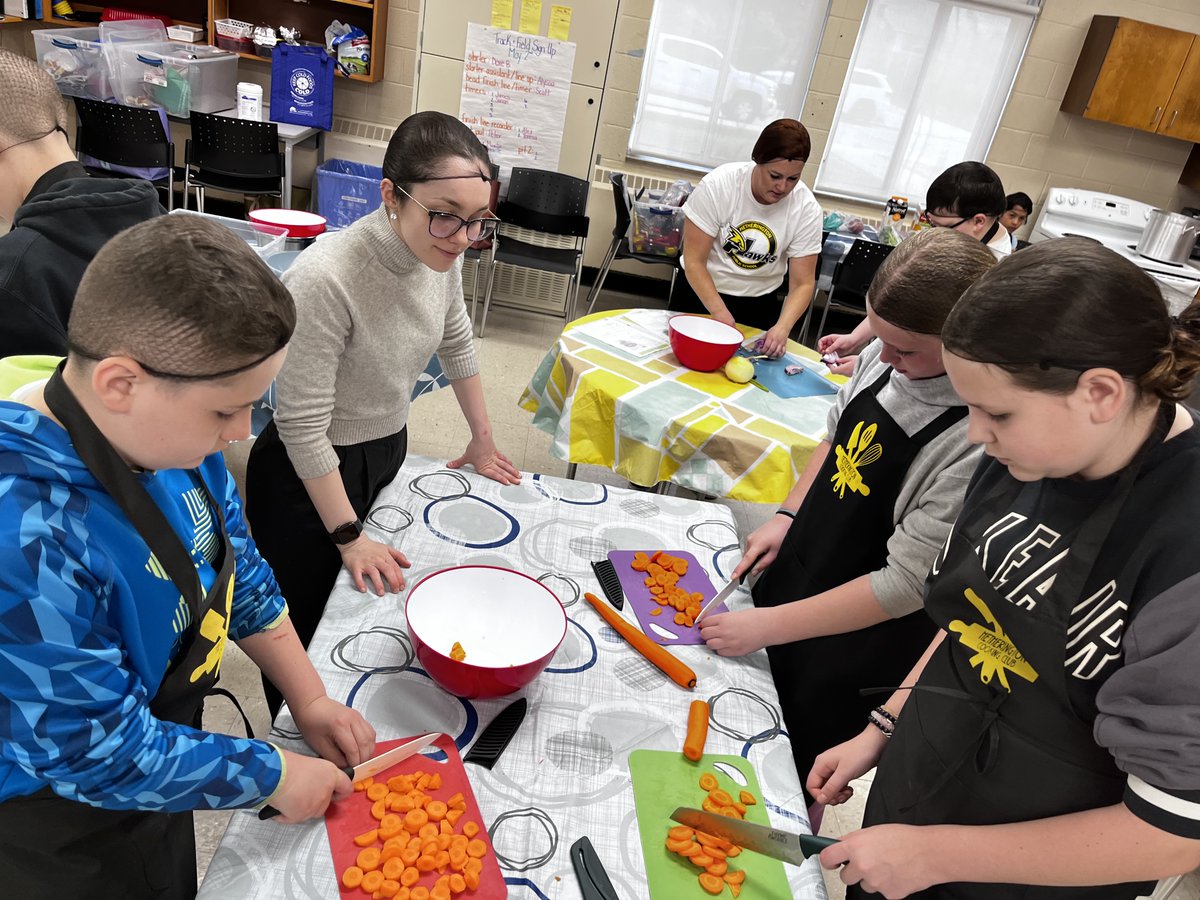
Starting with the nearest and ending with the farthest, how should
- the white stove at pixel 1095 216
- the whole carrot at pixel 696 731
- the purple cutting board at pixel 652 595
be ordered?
the whole carrot at pixel 696 731 → the purple cutting board at pixel 652 595 → the white stove at pixel 1095 216

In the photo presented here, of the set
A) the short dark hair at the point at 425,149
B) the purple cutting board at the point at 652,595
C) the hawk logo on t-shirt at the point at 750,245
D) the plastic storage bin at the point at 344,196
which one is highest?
the short dark hair at the point at 425,149

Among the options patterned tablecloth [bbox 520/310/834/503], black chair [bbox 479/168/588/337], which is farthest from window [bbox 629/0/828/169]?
patterned tablecloth [bbox 520/310/834/503]

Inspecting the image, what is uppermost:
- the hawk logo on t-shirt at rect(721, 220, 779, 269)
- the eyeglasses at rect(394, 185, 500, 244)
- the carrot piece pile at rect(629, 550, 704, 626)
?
the eyeglasses at rect(394, 185, 500, 244)

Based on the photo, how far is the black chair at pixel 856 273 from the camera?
4371 mm

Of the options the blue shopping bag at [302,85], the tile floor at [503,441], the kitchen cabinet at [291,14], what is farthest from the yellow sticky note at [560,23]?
the tile floor at [503,441]

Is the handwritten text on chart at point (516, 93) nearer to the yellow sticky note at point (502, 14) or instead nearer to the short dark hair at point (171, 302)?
the yellow sticky note at point (502, 14)

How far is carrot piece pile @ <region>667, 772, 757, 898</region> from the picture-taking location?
0.86 m

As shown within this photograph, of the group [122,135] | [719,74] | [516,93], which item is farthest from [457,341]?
[719,74]

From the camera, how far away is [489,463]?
1.55 m

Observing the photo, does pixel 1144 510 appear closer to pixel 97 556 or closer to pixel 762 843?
pixel 762 843

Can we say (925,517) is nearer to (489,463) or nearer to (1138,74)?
(489,463)

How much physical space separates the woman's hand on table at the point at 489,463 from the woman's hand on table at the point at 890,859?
89 cm

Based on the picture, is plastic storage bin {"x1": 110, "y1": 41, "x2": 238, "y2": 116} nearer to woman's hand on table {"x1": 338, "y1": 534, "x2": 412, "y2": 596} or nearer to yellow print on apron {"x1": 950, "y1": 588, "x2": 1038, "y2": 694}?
woman's hand on table {"x1": 338, "y1": 534, "x2": 412, "y2": 596}

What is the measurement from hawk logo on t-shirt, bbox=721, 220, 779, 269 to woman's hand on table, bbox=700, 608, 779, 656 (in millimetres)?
1844
